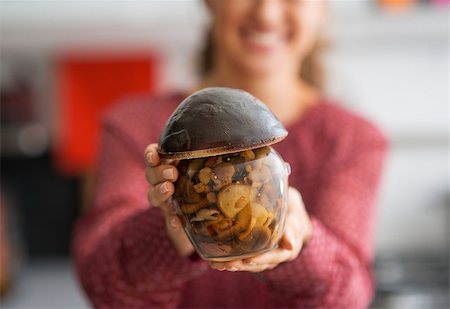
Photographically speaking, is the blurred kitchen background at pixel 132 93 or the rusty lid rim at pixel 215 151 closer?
the rusty lid rim at pixel 215 151

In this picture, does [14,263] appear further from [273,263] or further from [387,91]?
[273,263]

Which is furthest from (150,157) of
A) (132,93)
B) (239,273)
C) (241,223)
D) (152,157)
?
(132,93)

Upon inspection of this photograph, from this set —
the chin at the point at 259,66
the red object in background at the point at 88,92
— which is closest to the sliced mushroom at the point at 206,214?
the chin at the point at 259,66

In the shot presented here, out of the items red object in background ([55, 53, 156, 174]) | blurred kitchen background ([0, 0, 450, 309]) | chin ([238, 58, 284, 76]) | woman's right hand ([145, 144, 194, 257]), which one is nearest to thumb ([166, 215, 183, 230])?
woman's right hand ([145, 144, 194, 257])

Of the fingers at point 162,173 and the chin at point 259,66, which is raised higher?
the chin at point 259,66

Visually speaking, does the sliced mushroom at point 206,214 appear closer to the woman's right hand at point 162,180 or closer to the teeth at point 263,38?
the woman's right hand at point 162,180

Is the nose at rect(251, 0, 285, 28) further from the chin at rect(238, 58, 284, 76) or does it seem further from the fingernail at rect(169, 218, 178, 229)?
the fingernail at rect(169, 218, 178, 229)

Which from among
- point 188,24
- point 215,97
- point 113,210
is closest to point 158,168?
point 215,97
